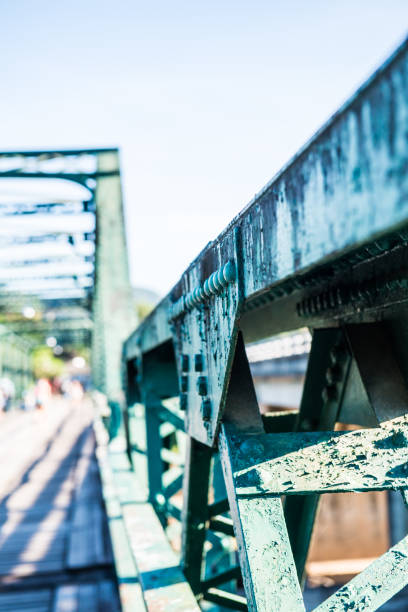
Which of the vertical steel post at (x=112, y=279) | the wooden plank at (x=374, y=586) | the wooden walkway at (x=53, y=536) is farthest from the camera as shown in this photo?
the vertical steel post at (x=112, y=279)

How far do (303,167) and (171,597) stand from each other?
1.85 meters

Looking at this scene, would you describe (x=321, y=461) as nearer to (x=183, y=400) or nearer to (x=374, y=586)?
(x=374, y=586)

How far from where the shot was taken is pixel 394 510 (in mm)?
23297

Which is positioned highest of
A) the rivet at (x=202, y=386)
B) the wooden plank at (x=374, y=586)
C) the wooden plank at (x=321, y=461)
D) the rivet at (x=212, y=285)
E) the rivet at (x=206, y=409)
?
the rivet at (x=212, y=285)

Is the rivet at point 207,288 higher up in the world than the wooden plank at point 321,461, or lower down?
higher up

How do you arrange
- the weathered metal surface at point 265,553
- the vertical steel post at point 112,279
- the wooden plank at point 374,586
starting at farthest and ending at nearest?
the vertical steel post at point 112,279 < the wooden plank at point 374,586 < the weathered metal surface at point 265,553

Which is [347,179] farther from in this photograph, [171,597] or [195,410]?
[171,597]

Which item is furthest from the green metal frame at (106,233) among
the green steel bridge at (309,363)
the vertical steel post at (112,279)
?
the green steel bridge at (309,363)

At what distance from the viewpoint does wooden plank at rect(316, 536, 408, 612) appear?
1.74 m

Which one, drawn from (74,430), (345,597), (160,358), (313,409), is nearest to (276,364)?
(74,430)

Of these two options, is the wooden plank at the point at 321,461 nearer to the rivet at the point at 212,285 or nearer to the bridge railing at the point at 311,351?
the bridge railing at the point at 311,351

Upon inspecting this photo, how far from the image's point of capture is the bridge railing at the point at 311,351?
0.98 meters

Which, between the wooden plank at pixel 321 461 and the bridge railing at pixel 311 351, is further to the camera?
the wooden plank at pixel 321 461

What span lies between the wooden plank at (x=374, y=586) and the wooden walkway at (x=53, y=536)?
2.49 m
